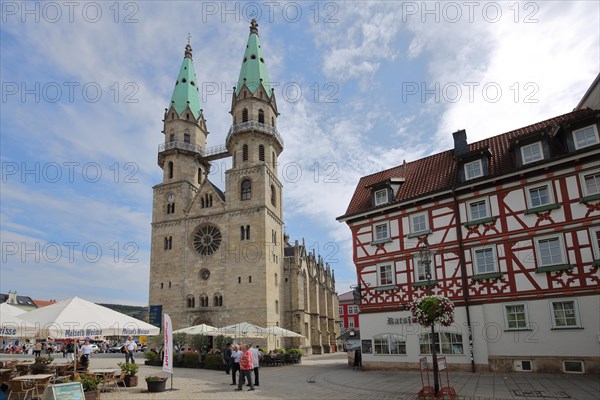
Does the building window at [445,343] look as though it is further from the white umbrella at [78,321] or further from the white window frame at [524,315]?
the white umbrella at [78,321]

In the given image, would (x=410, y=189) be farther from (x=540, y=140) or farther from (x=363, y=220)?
(x=540, y=140)

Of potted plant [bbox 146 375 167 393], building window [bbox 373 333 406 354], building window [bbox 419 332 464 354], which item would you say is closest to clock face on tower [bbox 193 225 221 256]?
building window [bbox 373 333 406 354]

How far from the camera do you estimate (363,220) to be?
24.9 m

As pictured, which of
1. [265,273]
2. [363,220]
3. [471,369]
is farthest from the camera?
[265,273]

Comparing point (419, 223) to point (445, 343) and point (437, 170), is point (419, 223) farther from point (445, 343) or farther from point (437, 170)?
point (445, 343)

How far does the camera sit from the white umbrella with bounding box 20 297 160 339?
12969mm

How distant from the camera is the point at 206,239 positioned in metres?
47.0

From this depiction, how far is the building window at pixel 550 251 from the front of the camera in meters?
18.1

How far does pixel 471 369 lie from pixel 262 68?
137ft

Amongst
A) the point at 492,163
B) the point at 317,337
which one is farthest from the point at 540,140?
the point at 317,337

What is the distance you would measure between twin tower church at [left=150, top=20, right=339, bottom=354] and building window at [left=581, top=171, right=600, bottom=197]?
29.8 meters

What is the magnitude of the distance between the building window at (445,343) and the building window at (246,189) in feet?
94.6

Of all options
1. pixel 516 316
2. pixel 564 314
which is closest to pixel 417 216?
pixel 516 316

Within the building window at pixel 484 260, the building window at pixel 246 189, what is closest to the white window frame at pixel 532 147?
the building window at pixel 484 260
